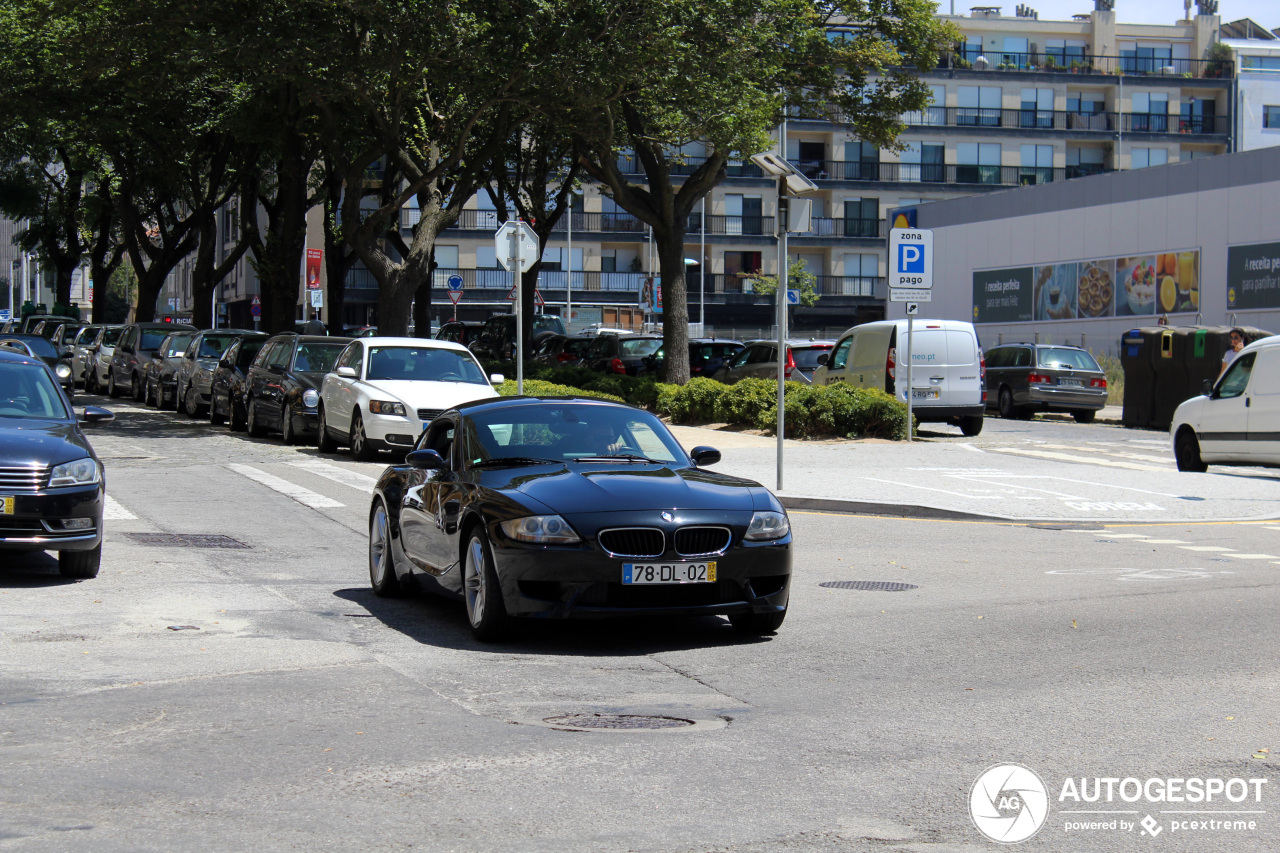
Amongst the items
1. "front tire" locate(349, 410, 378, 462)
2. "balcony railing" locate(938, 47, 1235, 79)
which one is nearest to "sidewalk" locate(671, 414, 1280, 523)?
"front tire" locate(349, 410, 378, 462)

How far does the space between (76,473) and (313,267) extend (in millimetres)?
35595

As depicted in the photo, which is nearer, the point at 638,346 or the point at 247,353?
the point at 247,353

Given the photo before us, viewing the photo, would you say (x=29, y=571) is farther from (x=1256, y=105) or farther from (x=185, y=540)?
(x=1256, y=105)

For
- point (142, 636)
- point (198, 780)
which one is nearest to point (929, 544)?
point (142, 636)

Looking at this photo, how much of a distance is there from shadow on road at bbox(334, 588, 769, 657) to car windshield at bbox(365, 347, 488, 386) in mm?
12142

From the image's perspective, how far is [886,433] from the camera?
24266 mm

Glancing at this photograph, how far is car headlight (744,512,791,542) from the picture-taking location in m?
8.21

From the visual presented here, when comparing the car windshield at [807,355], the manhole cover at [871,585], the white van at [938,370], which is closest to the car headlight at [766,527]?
the manhole cover at [871,585]

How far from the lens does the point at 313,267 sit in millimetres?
44938

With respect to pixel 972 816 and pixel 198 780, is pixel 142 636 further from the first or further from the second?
pixel 972 816

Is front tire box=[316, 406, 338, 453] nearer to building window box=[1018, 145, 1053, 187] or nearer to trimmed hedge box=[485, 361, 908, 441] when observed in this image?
trimmed hedge box=[485, 361, 908, 441]

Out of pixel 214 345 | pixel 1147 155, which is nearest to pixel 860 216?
pixel 1147 155

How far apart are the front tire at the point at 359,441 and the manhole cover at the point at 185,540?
766 centimetres

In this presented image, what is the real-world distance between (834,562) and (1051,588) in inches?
77.0
